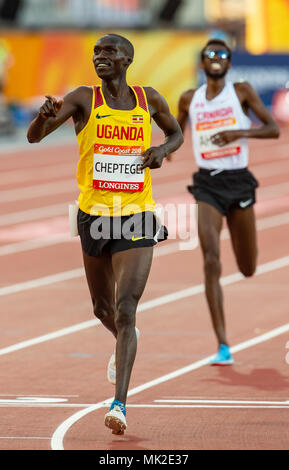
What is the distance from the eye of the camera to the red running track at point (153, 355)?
7.06m

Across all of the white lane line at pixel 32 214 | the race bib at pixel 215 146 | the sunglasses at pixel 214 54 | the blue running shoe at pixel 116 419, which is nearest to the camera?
the blue running shoe at pixel 116 419

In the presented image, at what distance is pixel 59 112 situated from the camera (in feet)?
23.6

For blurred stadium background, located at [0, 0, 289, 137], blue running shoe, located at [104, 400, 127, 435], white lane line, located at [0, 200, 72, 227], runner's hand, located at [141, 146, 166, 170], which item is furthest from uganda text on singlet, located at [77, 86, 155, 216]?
blurred stadium background, located at [0, 0, 289, 137]

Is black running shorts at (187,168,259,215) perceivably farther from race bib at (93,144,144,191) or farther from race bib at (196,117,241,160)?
race bib at (93,144,144,191)

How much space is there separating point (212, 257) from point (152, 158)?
241cm

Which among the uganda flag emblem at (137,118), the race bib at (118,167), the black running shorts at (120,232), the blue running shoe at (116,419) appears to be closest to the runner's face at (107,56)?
the uganda flag emblem at (137,118)

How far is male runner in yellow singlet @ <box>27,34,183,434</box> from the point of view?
7.20 meters

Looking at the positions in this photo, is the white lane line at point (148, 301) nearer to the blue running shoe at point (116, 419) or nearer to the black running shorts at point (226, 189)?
the black running shorts at point (226, 189)

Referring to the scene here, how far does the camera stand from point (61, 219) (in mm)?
20219

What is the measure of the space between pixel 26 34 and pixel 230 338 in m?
36.0

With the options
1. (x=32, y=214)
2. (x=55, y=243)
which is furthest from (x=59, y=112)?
(x=32, y=214)

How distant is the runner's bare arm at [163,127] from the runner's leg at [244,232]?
2.03m

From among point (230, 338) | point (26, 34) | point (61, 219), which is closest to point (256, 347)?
point (230, 338)
